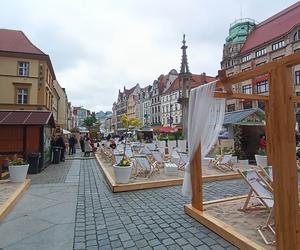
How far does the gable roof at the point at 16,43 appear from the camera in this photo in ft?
90.6

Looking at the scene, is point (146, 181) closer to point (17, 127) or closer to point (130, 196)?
point (130, 196)

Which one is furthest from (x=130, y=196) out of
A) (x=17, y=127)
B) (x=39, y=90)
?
(x=39, y=90)

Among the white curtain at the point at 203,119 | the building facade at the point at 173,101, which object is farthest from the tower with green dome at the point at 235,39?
the white curtain at the point at 203,119

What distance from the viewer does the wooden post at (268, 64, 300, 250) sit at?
11.0ft

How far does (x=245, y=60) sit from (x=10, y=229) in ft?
149

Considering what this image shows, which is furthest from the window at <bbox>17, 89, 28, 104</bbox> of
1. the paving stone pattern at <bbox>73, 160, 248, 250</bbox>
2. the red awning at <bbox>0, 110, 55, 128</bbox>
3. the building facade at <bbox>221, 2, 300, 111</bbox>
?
the building facade at <bbox>221, 2, 300, 111</bbox>

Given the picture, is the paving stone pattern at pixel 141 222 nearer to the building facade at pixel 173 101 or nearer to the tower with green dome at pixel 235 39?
the tower with green dome at pixel 235 39

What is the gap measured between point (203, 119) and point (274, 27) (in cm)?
4394

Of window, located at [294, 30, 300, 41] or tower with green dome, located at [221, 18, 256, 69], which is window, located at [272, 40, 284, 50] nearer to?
window, located at [294, 30, 300, 41]

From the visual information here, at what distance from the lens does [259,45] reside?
41031 millimetres

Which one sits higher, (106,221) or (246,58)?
(246,58)

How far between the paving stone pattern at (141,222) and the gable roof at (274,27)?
36.7 metres

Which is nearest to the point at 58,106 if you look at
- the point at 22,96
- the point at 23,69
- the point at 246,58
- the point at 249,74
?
the point at 22,96

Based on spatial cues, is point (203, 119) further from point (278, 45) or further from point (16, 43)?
point (278, 45)
